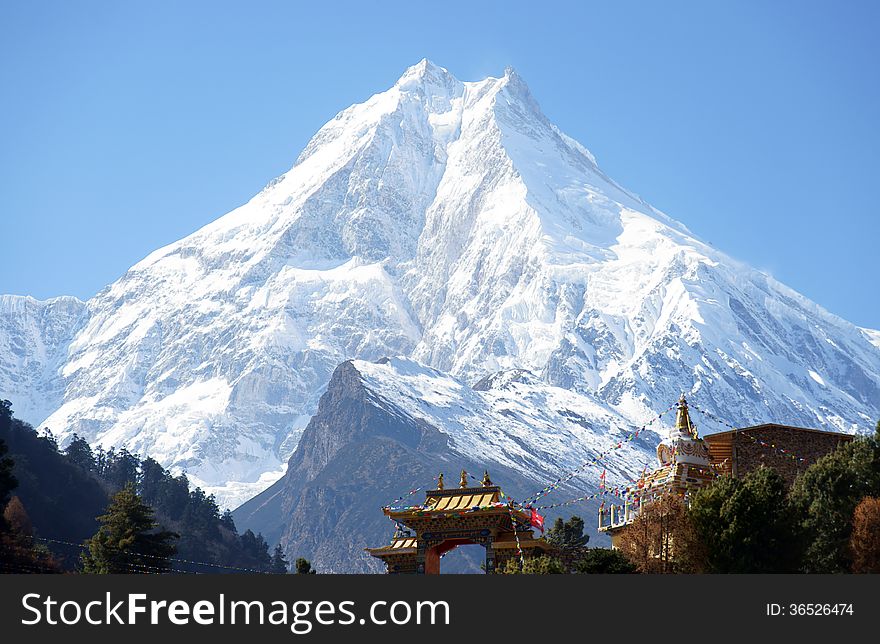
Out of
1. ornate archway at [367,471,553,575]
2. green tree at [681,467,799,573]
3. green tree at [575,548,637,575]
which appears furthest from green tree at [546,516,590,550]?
green tree at [681,467,799,573]

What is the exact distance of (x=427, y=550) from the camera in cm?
7156

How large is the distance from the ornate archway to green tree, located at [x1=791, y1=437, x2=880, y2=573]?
503 inches

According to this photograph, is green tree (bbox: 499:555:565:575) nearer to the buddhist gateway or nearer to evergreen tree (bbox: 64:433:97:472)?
the buddhist gateway

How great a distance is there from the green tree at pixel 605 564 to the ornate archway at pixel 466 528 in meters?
6.93

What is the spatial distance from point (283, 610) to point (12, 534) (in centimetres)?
4870

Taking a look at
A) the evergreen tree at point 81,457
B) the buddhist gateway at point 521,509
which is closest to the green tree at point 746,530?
the buddhist gateway at point 521,509

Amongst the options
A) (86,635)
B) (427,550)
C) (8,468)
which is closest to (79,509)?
(8,468)

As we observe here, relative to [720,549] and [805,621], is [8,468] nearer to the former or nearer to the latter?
[720,549]

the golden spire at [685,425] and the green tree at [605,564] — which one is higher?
the golden spire at [685,425]

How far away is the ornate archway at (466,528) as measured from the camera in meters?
70.2

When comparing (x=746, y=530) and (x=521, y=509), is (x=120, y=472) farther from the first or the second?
(x=746, y=530)

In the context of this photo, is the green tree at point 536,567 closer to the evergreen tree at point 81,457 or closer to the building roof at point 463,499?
the building roof at point 463,499

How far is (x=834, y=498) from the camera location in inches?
2640

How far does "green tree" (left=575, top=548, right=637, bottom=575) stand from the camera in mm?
61094
